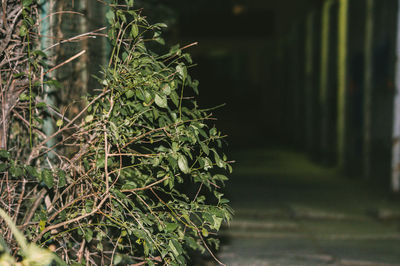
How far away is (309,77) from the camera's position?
13.2 m

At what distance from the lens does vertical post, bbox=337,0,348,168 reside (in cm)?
952

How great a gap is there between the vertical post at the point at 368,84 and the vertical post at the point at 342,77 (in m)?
1.23

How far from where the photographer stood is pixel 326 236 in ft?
16.0

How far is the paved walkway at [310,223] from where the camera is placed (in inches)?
165

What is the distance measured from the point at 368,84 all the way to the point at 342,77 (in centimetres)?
160

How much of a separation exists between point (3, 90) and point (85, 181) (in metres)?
0.65

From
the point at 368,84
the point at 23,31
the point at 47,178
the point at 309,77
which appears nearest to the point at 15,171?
the point at 47,178

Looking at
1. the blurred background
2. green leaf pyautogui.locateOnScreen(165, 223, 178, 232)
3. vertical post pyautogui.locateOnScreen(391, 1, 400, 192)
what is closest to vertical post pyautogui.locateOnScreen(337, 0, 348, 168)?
the blurred background

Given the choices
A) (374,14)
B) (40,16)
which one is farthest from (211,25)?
(40,16)

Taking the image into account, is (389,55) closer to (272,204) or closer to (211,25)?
(272,204)

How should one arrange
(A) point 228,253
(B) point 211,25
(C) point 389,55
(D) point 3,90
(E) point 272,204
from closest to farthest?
(D) point 3,90
(A) point 228,253
(E) point 272,204
(C) point 389,55
(B) point 211,25

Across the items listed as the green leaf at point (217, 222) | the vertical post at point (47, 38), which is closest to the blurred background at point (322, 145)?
the vertical post at point (47, 38)

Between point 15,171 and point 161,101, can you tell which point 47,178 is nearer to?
point 15,171

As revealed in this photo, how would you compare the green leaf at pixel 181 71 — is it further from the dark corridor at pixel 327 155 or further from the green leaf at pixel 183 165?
the dark corridor at pixel 327 155
